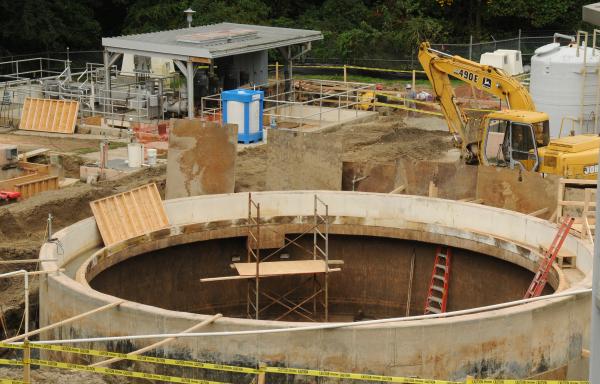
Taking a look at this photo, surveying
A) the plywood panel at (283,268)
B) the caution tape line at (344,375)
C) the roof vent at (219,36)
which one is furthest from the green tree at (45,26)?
the caution tape line at (344,375)

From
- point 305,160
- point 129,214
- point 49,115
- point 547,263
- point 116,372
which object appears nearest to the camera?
point 116,372

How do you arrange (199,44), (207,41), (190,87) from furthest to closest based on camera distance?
(207,41) → (199,44) → (190,87)

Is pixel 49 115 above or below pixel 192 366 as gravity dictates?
above

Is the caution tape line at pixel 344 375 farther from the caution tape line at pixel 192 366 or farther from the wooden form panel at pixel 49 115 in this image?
the wooden form panel at pixel 49 115

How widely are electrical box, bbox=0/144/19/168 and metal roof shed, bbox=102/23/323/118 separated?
7.02 m

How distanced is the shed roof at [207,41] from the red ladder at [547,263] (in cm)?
1799

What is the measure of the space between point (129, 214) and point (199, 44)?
624 inches

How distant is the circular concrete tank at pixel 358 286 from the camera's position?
18531mm

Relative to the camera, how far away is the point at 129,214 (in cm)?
2473

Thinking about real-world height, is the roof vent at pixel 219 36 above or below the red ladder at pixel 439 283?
above

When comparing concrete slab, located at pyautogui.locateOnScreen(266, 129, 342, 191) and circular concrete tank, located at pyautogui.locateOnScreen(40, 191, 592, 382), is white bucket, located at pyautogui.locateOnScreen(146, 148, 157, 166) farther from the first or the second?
circular concrete tank, located at pyautogui.locateOnScreen(40, 191, 592, 382)

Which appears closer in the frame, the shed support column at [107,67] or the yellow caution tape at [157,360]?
the yellow caution tape at [157,360]

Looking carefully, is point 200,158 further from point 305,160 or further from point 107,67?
point 107,67

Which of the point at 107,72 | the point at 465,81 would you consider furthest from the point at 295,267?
the point at 107,72
